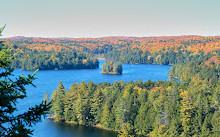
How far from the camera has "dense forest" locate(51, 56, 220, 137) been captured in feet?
101

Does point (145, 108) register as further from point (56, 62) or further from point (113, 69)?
point (56, 62)

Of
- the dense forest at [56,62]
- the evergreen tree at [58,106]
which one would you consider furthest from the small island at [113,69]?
the evergreen tree at [58,106]

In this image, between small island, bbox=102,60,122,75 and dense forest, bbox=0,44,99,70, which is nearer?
small island, bbox=102,60,122,75

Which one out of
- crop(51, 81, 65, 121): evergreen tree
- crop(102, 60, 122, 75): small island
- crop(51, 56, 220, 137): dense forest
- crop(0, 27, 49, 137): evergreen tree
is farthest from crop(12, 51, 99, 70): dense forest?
crop(0, 27, 49, 137): evergreen tree

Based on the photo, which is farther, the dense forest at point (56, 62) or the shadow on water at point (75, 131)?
the dense forest at point (56, 62)

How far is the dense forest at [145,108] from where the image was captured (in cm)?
3070

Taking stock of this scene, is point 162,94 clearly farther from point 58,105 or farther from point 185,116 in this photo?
point 58,105

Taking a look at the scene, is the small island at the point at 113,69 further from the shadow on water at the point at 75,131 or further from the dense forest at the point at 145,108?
the shadow on water at the point at 75,131

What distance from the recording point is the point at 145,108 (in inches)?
1348

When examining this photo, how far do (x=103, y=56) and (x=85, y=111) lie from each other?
145m

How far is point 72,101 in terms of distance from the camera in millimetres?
40375

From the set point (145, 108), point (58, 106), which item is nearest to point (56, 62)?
point (58, 106)

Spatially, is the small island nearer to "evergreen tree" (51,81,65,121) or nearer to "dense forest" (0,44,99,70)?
"dense forest" (0,44,99,70)

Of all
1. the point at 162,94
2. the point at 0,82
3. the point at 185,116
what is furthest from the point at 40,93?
the point at 0,82
